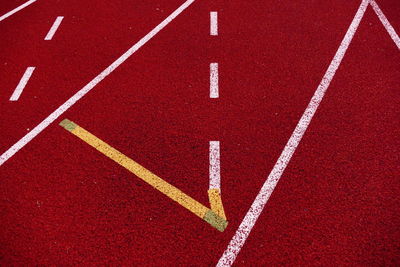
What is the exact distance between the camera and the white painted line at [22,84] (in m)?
4.19

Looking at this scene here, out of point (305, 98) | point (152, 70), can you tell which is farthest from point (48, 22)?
point (305, 98)

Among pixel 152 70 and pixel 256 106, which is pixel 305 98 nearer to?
pixel 256 106

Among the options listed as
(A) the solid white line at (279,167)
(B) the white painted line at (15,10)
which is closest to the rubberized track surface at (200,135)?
(A) the solid white line at (279,167)

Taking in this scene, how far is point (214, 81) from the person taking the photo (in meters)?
4.32

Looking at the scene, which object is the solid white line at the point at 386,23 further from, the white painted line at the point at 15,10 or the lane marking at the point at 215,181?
the white painted line at the point at 15,10

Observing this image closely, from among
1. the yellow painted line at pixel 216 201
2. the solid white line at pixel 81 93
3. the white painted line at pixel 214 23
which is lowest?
the yellow painted line at pixel 216 201

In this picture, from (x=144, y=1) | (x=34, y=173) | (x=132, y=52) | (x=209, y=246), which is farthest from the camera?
(x=144, y=1)

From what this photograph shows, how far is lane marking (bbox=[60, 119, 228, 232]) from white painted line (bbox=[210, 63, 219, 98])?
1.48m

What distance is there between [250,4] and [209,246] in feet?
15.3

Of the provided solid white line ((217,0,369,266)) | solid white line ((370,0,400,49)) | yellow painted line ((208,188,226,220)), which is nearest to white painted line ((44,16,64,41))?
yellow painted line ((208,188,226,220))

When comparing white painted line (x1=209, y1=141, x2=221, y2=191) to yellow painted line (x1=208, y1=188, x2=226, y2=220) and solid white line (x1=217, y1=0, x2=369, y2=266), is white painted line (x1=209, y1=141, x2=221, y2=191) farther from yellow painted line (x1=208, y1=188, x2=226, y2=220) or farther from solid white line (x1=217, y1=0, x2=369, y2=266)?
solid white line (x1=217, y1=0, x2=369, y2=266)

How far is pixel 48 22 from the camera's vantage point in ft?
17.6

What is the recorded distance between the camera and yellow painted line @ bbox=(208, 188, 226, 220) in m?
3.13

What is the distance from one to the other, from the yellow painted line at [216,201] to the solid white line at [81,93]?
2372 mm
